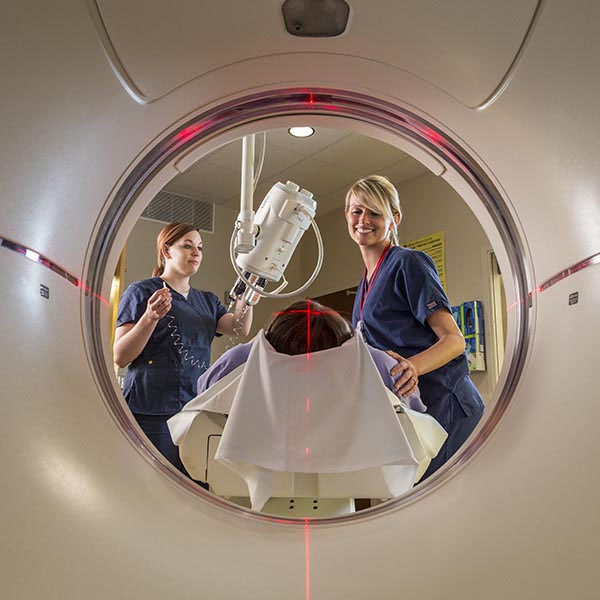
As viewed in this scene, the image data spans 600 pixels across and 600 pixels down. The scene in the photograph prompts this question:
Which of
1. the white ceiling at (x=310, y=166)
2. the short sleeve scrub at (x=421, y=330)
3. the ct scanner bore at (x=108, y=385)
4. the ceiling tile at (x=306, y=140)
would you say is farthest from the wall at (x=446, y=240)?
the ct scanner bore at (x=108, y=385)

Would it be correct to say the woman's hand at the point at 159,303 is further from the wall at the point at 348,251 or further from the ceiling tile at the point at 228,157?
the wall at the point at 348,251

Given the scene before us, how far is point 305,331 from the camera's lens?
4.71ft

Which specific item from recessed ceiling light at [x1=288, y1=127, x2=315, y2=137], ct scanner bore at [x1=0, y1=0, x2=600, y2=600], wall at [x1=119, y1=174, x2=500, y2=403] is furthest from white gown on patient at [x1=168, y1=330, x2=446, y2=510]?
recessed ceiling light at [x1=288, y1=127, x2=315, y2=137]

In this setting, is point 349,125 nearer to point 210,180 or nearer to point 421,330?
point 421,330

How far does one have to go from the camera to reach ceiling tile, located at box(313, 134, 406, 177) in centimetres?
346

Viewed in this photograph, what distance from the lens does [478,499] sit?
802 millimetres

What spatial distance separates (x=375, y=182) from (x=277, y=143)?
1.79 metres

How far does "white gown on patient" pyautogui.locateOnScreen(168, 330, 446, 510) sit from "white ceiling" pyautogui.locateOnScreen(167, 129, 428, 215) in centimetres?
223

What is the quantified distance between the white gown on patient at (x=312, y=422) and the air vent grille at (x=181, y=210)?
9.04 feet

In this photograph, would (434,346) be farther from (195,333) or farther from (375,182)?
(195,333)

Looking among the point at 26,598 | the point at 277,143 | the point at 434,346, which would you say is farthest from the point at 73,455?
the point at 277,143

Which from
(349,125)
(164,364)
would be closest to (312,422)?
(349,125)

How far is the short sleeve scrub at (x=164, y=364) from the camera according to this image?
1.90 metres

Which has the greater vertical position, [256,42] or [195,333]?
[256,42]
